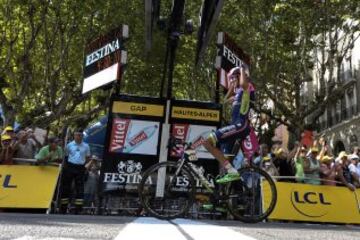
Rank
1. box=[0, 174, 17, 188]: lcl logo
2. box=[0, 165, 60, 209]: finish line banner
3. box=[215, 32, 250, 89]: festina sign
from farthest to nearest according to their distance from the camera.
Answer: box=[215, 32, 250, 89]: festina sign → box=[0, 174, 17, 188]: lcl logo → box=[0, 165, 60, 209]: finish line banner

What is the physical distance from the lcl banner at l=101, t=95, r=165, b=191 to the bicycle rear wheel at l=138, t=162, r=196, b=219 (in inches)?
162

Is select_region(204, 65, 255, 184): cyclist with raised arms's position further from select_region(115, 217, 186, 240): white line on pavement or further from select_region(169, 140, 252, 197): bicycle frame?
select_region(115, 217, 186, 240): white line on pavement

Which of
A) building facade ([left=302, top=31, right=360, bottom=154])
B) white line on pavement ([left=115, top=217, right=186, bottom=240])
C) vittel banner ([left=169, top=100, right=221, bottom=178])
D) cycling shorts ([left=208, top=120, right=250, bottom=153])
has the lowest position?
white line on pavement ([left=115, top=217, right=186, bottom=240])

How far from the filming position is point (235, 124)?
816cm

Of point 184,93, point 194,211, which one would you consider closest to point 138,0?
point 184,93

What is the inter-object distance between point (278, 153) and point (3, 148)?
6059 mm

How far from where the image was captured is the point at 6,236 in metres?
5.64

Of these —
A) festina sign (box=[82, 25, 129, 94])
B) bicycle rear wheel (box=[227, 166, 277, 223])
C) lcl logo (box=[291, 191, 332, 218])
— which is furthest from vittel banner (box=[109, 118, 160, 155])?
bicycle rear wheel (box=[227, 166, 277, 223])

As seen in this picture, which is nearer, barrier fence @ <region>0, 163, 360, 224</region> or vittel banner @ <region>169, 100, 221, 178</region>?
barrier fence @ <region>0, 163, 360, 224</region>

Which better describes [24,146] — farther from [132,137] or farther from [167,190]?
[167,190]

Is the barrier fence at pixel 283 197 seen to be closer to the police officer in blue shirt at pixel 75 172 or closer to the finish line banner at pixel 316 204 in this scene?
the finish line banner at pixel 316 204

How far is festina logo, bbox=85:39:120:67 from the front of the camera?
12.9m

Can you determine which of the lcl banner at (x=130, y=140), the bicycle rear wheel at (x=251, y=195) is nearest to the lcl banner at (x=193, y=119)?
the lcl banner at (x=130, y=140)

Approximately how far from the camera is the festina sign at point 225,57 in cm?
1322
